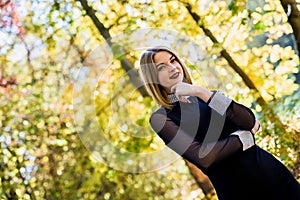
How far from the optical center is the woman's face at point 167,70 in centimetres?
200

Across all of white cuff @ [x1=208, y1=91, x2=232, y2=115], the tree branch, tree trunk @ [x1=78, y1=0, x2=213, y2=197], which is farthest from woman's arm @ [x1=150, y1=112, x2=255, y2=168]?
tree trunk @ [x1=78, y1=0, x2=213, y2=197]

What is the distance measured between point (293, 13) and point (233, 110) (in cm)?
244

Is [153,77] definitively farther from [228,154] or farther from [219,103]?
[228,154]

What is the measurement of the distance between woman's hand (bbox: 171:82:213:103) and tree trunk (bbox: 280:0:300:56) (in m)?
2.33

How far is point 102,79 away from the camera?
5941mm

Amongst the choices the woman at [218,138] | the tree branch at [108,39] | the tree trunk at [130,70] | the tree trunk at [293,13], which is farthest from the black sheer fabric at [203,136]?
the tree trunk at [130,70]

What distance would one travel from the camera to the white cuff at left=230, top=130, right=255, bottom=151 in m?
1.86

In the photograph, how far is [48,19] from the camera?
5398mm

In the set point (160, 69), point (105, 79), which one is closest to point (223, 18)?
point (105, 79)

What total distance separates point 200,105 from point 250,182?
0.34 m

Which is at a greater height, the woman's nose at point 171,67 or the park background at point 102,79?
the woman's nose at point 171,67

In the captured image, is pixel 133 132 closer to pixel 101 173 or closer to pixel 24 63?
pixel 101 173

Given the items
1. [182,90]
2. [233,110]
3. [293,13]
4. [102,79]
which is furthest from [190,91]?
[102,79]

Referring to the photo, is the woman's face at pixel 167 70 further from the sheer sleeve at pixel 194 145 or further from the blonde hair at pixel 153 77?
the sheer sleeve at pixel 194 145
